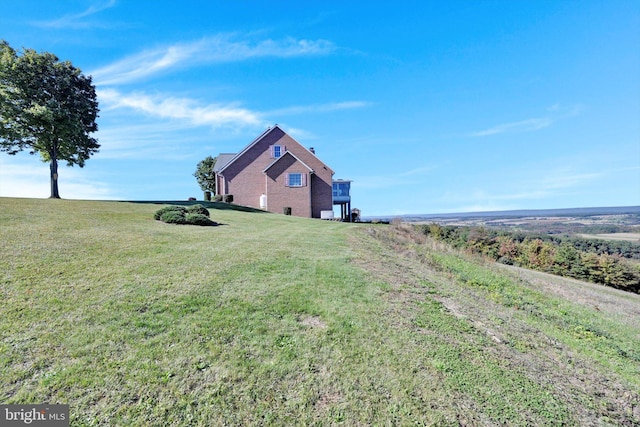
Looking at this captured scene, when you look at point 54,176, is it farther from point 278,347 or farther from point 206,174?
point 278,347

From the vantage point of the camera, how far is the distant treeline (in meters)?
29.2

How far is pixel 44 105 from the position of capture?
2327 cm

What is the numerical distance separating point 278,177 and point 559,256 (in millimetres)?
31392

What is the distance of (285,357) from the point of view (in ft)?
15.4

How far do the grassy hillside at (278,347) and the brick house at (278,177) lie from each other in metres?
22.8

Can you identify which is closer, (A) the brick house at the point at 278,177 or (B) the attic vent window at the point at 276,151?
(A) the brick house at the point at 278,177

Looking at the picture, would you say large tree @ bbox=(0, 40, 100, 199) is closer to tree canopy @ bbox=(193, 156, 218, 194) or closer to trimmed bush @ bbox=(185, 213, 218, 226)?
trimmed bush @ bbox=(185, 213, 218, 226)

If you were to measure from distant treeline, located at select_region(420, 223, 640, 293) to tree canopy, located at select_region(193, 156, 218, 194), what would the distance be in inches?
1409

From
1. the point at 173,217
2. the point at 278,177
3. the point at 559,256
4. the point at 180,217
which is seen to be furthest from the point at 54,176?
the point at 559,256

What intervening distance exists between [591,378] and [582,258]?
34.0 m

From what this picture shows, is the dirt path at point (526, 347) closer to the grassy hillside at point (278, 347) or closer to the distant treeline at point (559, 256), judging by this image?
the grassy hillside at point (278, 347)

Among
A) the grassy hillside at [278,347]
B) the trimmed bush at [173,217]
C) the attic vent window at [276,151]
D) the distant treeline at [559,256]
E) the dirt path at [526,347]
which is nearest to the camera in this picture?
the grassy hillside at [278,347]

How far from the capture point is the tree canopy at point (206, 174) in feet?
172

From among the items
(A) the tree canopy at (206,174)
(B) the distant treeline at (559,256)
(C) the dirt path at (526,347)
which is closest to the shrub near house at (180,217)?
(C) the dirt path at (526,347)
